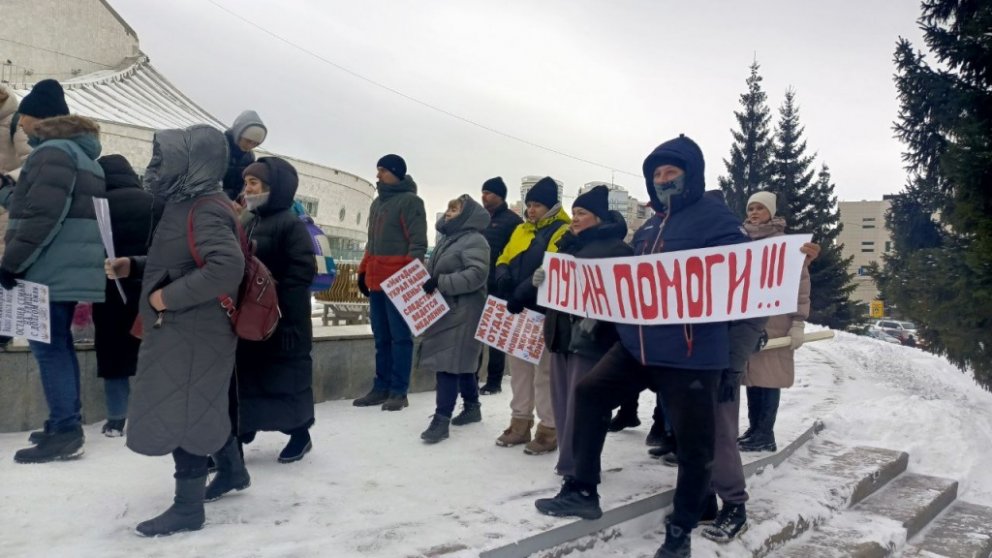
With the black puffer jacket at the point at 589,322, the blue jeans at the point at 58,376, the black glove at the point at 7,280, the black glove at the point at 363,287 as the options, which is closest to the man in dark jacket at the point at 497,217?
the black glove at the point at 363,287

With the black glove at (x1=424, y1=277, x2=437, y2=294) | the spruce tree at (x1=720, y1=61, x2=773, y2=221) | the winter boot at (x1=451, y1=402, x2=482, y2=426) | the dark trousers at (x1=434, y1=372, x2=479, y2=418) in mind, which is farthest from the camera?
the spruce tree at (x1=720, y1=61, x2=773, y2=221)

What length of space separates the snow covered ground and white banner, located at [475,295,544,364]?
66 centimetres

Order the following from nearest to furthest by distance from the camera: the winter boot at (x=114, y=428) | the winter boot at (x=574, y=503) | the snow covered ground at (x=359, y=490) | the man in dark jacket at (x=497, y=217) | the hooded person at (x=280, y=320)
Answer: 1. the snow covered ground at (x=359, y=490)
2. the winter boot at (x=574, y=503)
3. the hooded person at (x=280, y=320)
4. the winter boot at (x=114, y=428)
5. the man in dark jacket at (x=497, y=217)

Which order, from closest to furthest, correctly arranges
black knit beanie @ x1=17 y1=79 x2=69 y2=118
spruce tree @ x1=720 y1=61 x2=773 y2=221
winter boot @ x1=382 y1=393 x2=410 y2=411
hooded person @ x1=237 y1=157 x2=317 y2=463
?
hooded person @ x1=237 y1=157 x2=317 y2=463, black knit beanie @ x1=17 y1=79 x2=69 y2=118, winter boot @ x1=382 y1=393 x2=410 y2=411, spruce tree @ x1=720 y1=61 x2=773 y2=221

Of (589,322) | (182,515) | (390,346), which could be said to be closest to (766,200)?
(589,322)

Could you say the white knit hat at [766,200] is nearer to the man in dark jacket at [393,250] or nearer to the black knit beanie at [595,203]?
the black knit beanie at [595,203]

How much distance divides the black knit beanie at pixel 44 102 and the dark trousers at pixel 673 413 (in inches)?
136

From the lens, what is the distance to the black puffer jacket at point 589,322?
3.58 meters

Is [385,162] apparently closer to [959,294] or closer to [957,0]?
[959,294]

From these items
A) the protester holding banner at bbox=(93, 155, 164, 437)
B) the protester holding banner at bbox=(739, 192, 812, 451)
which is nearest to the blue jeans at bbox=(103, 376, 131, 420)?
the protester holding banner at bbox=(93, 155, 164, 437)

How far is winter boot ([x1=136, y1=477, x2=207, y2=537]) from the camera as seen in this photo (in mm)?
2791

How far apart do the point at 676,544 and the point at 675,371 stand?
2.53ft

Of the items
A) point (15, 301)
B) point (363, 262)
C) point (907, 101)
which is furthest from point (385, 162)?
point (907, 101)

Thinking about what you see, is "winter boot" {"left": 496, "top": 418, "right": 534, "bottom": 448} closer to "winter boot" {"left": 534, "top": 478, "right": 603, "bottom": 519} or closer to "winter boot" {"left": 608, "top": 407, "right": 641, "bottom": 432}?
"winter boot" {"left": 608, "top": 407, "right": 641, "bottom": 432}
